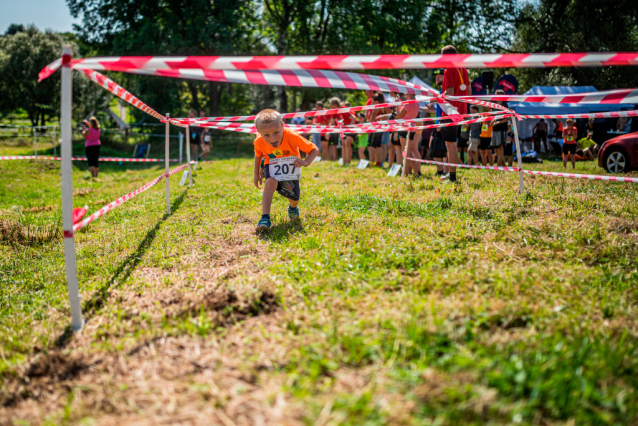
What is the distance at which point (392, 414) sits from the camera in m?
1.72

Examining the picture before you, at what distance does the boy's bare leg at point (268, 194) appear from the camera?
487 cm

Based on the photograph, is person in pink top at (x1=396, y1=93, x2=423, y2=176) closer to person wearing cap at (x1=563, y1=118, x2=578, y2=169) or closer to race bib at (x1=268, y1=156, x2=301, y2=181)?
race bib at (x1=268, y1=156, x2=301, y2=181)

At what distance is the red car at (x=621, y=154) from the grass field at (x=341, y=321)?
21.5 ft

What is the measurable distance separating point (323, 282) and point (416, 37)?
2719 cm

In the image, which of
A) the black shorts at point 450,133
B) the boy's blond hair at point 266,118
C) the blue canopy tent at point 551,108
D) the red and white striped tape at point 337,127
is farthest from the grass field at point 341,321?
the blue canopy tent at point 551,108

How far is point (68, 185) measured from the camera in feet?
8.89

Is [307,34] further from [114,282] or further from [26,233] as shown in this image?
[114,282]

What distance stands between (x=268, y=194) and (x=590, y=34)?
3077cm

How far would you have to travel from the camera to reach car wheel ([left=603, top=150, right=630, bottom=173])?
10.5 m

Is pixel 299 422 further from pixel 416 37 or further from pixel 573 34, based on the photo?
pixel 573 34

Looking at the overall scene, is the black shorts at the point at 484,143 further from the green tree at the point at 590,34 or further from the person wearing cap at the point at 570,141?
the green tree at the point at 590,34

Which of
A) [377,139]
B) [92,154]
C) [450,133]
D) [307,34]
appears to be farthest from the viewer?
[307,34]

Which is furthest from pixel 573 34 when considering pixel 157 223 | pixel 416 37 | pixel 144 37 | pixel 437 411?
pixel 437 411

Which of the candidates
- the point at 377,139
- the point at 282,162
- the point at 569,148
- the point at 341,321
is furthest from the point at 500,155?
the point at 341,321
